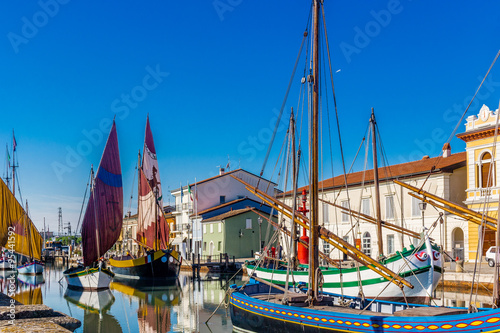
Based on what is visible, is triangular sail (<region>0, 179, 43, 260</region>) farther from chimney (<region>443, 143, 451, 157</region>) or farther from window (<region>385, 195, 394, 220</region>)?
chimney (<region>443, 143, 451, 157</region>)

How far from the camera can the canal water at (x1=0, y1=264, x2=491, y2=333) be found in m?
22.2

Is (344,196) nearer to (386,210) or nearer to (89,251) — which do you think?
(386,210)

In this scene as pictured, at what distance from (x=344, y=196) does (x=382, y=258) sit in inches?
937

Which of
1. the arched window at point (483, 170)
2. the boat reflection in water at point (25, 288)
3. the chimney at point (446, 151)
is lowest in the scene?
the boat reflection in water at point (25, 288)

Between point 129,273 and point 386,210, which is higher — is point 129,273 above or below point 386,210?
below

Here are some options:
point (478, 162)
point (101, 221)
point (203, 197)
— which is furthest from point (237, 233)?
point (478, 162)

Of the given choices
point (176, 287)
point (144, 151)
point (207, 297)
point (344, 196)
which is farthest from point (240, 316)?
point (144, 151)

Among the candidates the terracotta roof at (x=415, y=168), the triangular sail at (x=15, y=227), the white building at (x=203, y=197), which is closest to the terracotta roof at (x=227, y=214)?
the white building at (x=203, y=197)

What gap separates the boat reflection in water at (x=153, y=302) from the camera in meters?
22.5

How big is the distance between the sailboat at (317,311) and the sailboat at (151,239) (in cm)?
2461

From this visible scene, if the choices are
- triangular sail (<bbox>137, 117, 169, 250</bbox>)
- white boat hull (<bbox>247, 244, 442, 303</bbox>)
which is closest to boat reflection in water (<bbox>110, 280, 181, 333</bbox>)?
triangular sail (<bbox>137, 117, 169, 250</bbox>)

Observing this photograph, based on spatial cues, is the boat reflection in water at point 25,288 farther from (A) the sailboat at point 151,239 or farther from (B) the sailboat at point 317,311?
(B) the sailboat at point 317,311

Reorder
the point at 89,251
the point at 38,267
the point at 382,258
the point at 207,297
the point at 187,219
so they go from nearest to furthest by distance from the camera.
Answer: the point at 382,258 < the point at 207,297 < the point at 89,251 < the point at 38,267 < the point at 187,219

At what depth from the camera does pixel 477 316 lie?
1142 cm
